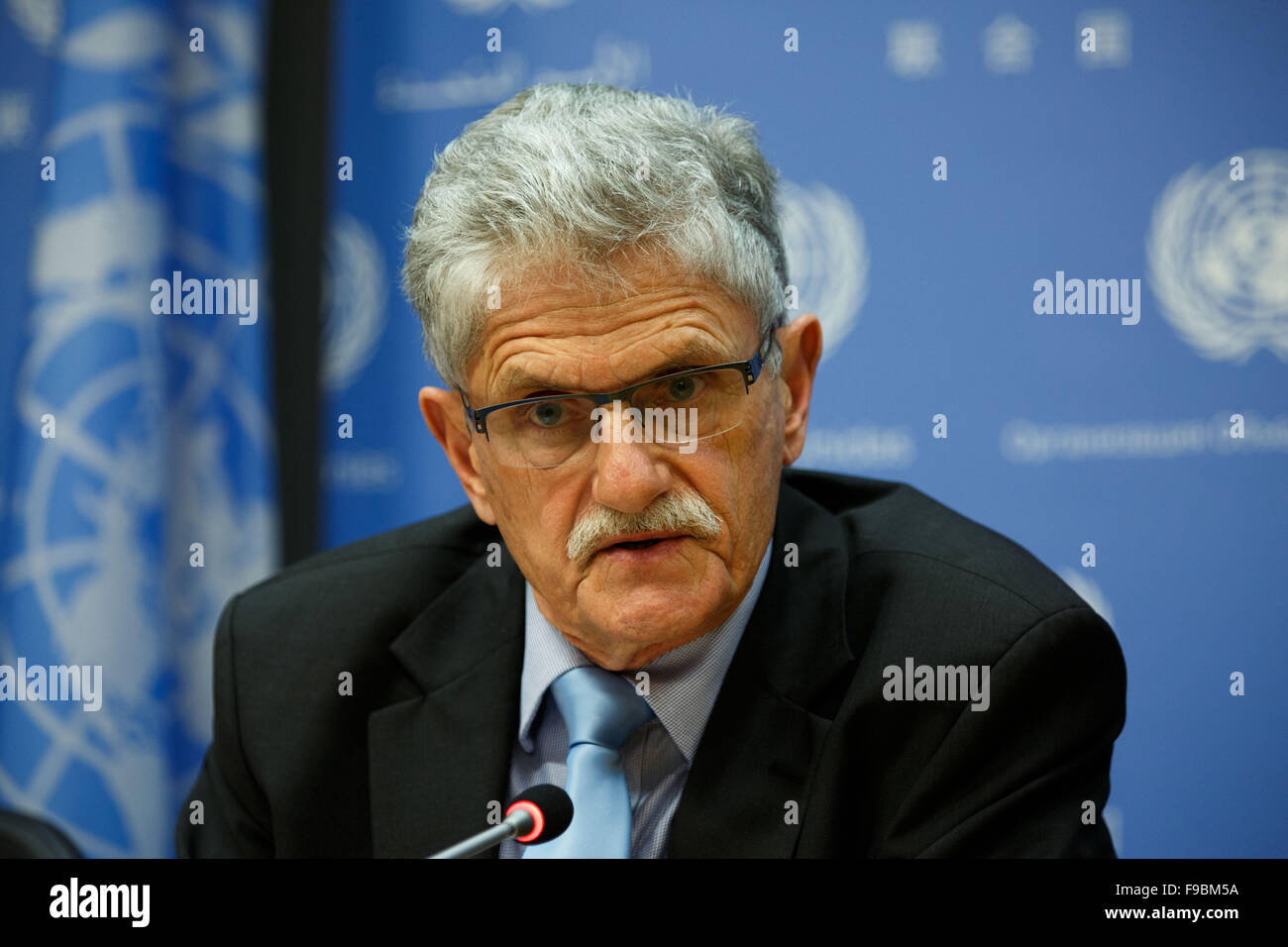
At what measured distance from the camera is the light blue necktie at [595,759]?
1494 millimetres

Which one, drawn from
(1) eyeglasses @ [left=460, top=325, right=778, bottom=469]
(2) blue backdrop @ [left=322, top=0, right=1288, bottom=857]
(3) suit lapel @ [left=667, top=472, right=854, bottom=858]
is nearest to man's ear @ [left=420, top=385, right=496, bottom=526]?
(1) eyeglasses @ [left=460, top=325, right=778, bottom=469]

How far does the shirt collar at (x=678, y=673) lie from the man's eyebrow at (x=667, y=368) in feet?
1.05

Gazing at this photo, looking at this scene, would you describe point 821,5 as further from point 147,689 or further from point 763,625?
point 147,689

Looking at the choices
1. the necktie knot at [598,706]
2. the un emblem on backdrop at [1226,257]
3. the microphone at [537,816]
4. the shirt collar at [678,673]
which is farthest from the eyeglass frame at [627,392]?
the un emblem on backdrop at [1226,257]

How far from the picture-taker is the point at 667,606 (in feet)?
4.94

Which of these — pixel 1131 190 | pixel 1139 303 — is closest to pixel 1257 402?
pixel 1139 303

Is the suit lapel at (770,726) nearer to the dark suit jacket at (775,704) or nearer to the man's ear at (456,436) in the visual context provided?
the dark suit jacket at (775,704)

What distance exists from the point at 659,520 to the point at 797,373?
1.40 ft

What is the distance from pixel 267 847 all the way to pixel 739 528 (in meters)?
1.00

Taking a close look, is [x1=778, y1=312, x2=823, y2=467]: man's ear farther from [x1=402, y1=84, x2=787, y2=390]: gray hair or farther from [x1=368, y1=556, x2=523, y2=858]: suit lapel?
[x1=368, y1=556, x2=523, y2=858]: suit lapel

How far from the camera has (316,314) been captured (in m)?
2.80

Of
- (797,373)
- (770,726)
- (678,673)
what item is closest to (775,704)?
(770,726)

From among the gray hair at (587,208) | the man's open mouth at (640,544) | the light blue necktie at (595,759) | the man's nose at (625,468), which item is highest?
the gray hair at (587,208)

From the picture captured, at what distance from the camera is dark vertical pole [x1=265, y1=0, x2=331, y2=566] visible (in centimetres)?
278
